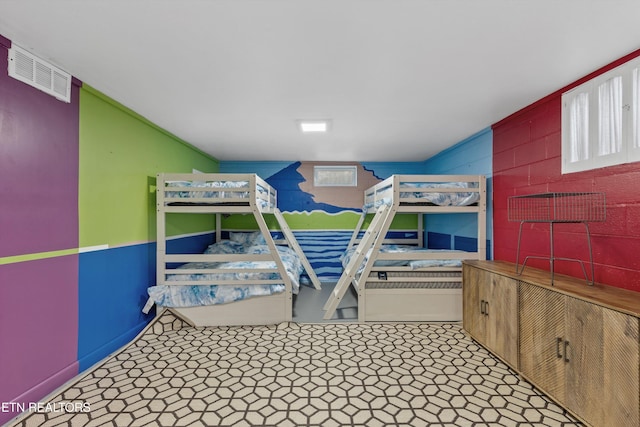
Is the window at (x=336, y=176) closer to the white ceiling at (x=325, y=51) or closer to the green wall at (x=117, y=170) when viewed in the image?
the white ceiling at (x=325, y=51)

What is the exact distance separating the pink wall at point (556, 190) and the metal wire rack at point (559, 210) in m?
0.06

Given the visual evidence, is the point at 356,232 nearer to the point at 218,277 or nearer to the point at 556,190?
the point at 218,277

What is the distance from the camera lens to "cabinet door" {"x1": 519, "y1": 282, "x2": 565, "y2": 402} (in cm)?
166

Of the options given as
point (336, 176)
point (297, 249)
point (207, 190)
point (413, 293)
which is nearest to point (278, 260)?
point (207, 190)

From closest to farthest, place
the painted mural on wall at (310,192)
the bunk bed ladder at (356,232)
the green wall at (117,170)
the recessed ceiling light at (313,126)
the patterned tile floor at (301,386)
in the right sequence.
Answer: the patterned tile floor at (301,386) < the green wall at (117,170) < the recessed ceiling light at (313,126) < the bunk bed ladder at (356,232) < the painted mural on wall at (310,192)

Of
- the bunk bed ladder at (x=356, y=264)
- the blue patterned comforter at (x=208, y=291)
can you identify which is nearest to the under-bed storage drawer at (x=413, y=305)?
the bunk bed ladder at (x=356, y=264)

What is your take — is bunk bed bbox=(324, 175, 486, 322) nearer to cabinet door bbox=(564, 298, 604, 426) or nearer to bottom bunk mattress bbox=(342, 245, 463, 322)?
bottom bunk mattress bbox=(342, 245, 463, 322)

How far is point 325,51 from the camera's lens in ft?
5.51

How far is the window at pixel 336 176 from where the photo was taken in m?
4.90

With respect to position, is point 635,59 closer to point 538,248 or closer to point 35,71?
point 538,248

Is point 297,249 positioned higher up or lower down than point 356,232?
lower down

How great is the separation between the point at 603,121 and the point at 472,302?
1.64 m

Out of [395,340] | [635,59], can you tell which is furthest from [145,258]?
[635,59]

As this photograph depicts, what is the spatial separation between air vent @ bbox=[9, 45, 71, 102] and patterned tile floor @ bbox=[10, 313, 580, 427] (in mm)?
1949
